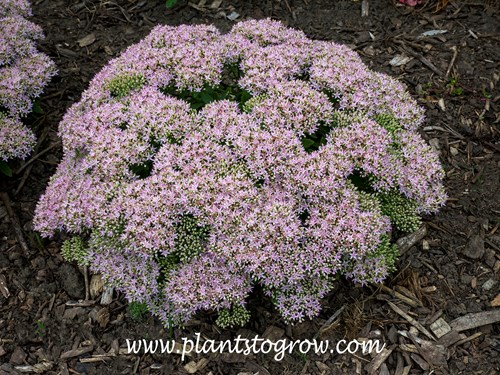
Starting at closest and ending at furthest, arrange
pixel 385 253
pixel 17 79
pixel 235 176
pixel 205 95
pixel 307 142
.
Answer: pixel 235 176 → pixel 307 142 → pixel 385 253 → pixel 205 95 → pixel 17 79

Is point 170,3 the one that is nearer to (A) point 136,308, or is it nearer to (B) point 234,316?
(A) point 136,308

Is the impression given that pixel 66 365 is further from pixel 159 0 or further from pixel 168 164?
pixel 159 0

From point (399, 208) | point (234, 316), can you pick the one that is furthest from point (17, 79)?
point (399, 208)

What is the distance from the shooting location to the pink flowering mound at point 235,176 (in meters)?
2.82

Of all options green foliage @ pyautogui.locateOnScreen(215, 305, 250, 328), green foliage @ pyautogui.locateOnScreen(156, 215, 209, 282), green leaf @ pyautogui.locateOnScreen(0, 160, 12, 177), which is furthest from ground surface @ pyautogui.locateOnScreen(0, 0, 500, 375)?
green foliage @ pyautogui.locateOnScreen(156, 215, 209, 282)

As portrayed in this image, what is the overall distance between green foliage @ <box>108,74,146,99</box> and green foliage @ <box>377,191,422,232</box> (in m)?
1.65

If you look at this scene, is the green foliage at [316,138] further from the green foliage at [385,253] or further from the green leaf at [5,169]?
the green leaf at [5,169]

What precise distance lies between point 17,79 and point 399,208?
295cm

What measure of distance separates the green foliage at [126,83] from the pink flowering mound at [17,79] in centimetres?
112

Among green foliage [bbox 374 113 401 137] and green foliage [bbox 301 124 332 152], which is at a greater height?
green foliage [bbox 301 124 332 152]

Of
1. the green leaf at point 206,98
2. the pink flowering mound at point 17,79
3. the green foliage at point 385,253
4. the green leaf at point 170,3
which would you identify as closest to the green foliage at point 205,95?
the green leaf at point 206,98

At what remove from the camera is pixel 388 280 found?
12.1ft

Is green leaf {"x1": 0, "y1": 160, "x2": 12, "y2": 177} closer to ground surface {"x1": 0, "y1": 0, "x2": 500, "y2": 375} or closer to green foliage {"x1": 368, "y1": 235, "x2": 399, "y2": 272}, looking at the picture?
ground surface {"x1": 0, "y1": 0, "x2": 500, "y2": 375}

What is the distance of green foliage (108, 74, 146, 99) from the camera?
334 cm
